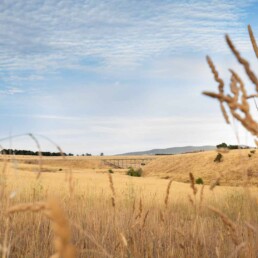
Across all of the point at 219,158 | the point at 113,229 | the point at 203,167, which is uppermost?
the point at 219,158

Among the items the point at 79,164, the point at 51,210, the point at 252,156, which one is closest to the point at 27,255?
the point at 51,210

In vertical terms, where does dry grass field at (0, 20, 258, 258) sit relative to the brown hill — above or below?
below

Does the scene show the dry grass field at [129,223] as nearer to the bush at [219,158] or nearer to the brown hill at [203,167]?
the brown hill at [203,167]

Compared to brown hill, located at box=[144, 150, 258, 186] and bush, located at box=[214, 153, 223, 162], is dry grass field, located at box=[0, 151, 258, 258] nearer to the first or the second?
brown hill, located at box=[144, 150, 258, 186]

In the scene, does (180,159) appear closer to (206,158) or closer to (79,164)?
(206,158)

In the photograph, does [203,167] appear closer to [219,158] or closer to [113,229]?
[219,158]

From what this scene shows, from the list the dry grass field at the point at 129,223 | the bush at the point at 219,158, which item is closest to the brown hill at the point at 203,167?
the bush at the point at 219,158

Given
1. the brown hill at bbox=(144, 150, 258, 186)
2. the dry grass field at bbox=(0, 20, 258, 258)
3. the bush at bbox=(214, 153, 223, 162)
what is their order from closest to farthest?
the dry grass field at bbox=(0, 20, 258, 258) < the brown hill at bbox=(144, 150, 258, 186) < the bush at bbox=(214, 153, 223, 162)

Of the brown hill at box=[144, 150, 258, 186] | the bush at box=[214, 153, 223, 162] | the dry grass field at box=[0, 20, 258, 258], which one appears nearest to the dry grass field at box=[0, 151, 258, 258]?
the dry grass field at box=[0, 20, 258, 258]

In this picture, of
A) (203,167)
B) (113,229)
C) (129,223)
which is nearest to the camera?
(113,229)

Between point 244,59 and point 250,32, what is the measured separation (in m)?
0.36

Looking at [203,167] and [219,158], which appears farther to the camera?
[203,167]

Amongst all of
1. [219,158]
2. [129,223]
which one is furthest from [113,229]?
[219,158]

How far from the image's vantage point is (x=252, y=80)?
1160 mm
